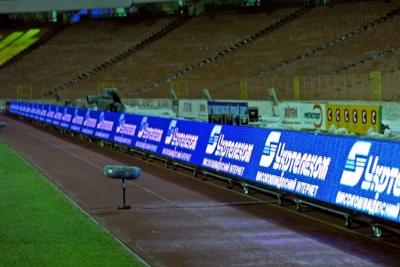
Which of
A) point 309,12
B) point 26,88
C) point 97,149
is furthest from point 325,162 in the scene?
point 26,88

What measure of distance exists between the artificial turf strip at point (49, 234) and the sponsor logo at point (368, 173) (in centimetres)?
373

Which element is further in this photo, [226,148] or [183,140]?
[183,140]

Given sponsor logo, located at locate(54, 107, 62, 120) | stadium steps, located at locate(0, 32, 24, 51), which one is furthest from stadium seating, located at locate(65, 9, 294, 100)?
stadium steps, located at locate(0, 32, 24, 51)

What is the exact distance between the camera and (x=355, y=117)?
24.6m

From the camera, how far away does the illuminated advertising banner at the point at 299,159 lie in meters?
11.1

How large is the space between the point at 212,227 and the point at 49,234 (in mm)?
2592

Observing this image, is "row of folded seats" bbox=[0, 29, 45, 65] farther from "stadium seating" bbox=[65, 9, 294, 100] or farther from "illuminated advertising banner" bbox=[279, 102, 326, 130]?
"illuminated advertising banner" bbox=[279, 102, 326, 130]

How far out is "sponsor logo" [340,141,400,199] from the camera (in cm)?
1076

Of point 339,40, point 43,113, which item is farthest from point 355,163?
point 43,113

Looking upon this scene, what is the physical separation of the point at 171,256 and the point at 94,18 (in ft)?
211

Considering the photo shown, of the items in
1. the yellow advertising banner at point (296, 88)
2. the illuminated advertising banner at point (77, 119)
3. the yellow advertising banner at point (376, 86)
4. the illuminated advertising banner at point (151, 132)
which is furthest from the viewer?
the illuminated advertising banner at point (77, 119)

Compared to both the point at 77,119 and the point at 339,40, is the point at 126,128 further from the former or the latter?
the point at 339,40

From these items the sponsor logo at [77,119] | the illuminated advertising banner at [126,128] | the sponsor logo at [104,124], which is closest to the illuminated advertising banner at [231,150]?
the illuminated advertising banner at [126,128]

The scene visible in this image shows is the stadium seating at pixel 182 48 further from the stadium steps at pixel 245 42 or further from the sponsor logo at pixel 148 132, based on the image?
the sponsor logo at pixel 148 132
